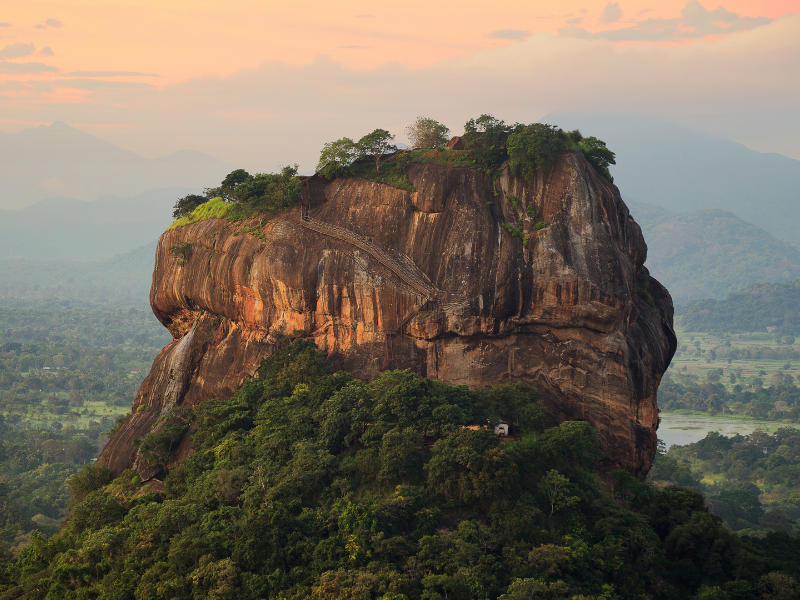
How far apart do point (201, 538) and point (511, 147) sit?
18.5 meters

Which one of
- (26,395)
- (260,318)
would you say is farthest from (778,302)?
(260,318)

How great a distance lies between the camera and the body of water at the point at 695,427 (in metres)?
80.8

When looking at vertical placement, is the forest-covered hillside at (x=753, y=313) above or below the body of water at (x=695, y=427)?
above

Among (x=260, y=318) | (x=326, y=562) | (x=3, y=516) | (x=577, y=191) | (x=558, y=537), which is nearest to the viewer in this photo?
(x=326, y=562)

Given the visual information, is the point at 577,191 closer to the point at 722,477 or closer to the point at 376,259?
the point at 376,259

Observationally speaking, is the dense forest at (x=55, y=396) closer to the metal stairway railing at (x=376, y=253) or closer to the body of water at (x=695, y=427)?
the metal stairway railing at (x=376, y=253)

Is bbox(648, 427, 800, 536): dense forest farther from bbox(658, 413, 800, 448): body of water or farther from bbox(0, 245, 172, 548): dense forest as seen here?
bbox(0, 245, 172, 548): dense forest

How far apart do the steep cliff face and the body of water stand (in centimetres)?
5304

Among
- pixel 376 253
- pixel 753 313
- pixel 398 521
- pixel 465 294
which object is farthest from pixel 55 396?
pixel 753 313

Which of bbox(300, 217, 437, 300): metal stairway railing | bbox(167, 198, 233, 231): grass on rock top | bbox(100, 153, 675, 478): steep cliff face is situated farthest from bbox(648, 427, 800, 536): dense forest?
bbox(167, 198, 233, 231): grass on rock top

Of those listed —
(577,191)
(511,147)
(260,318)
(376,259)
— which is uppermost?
(511,147)

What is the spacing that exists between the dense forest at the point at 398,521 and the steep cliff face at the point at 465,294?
7.90ft

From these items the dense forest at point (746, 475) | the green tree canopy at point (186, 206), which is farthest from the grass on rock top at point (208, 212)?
the dense forest at point (746, 475)

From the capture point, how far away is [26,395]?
283 feet
